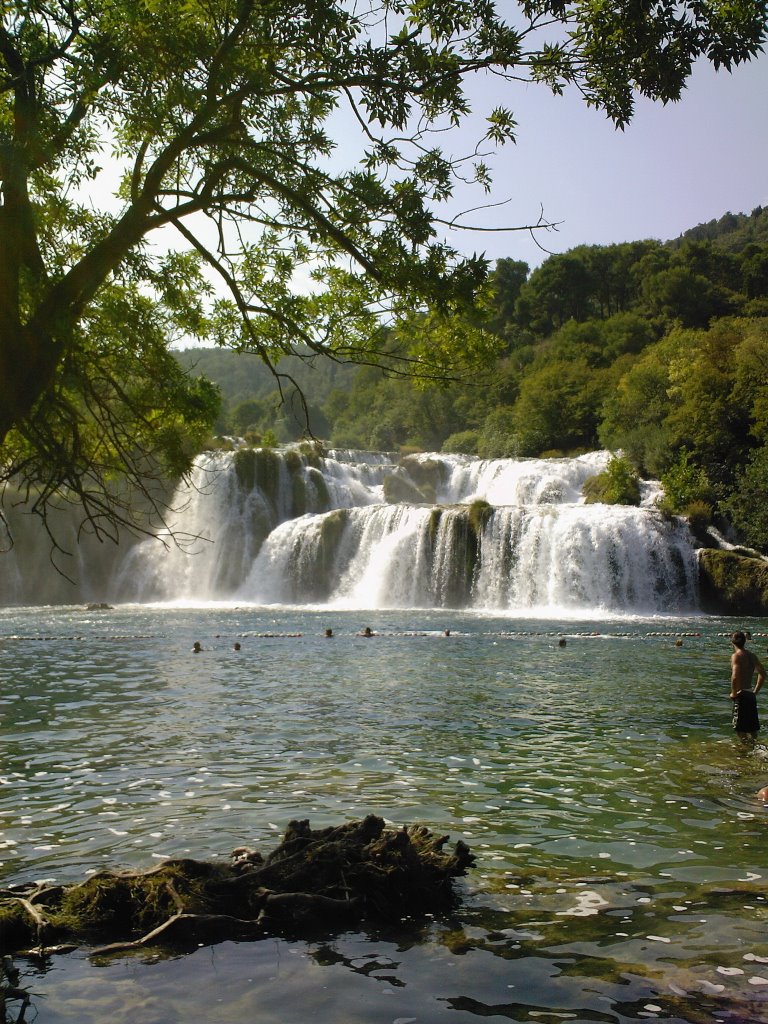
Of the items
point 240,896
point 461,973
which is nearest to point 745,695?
point 461,973

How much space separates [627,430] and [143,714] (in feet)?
143

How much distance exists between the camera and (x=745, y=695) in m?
13.0

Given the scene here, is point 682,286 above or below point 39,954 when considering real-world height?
above

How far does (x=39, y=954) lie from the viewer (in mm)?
5836

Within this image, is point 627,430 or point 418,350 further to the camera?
point 627,430

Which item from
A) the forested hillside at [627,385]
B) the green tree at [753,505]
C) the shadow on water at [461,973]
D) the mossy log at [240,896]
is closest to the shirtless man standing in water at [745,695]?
the shadow on water at [461,973]

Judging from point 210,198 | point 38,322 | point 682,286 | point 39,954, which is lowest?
point 39,954

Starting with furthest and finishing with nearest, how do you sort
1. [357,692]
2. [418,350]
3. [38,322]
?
[357,692]
[418,350]
[38,322]

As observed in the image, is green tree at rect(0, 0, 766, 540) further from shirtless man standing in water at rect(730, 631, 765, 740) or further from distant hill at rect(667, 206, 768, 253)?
distant hill at rect(667, 206, 768, 253)

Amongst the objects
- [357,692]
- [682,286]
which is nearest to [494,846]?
[357,692]

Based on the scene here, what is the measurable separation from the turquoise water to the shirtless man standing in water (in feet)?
0.96

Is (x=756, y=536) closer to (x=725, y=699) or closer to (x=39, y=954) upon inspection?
(x=725, y=699)

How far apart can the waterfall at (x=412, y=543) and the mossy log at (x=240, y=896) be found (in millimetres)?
23111

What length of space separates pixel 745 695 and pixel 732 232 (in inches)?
5746
